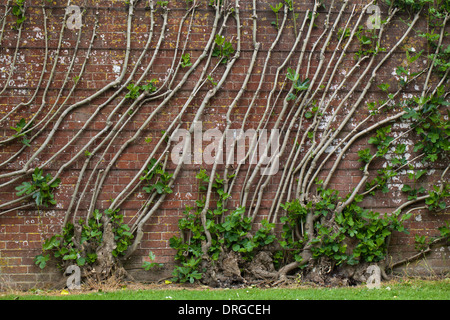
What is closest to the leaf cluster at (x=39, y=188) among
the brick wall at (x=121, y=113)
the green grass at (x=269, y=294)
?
the brick wall at (x=121, y=113)

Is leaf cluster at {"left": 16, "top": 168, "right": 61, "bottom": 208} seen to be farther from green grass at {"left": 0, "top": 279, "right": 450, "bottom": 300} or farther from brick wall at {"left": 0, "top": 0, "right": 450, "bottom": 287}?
green grass at {"left": 0, "top": 279, "right": 450, "bottom": 300}

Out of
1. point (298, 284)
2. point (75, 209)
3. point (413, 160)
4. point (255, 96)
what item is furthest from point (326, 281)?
point (75, 209)

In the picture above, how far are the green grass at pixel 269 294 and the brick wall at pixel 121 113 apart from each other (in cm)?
39

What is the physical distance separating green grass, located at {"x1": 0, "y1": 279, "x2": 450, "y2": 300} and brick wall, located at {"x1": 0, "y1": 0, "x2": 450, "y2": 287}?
15.5 inches

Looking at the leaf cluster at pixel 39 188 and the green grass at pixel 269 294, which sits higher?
the leaf cluster at pixel 39 188

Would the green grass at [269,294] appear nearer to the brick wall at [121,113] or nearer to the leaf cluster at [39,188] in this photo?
the brick wall at [121,113]

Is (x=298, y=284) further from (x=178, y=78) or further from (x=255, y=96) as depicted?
(x=178, y=78)

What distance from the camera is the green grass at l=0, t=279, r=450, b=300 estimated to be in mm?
3637

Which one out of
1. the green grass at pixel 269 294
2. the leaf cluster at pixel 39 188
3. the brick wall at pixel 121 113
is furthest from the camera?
the brick wall at pixel 121 113

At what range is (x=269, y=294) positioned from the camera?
3.73 metres

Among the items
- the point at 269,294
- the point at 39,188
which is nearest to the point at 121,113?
the point at 39,188

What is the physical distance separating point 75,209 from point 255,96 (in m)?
2.02

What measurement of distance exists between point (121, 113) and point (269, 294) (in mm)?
2147

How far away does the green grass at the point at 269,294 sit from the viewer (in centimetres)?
364
